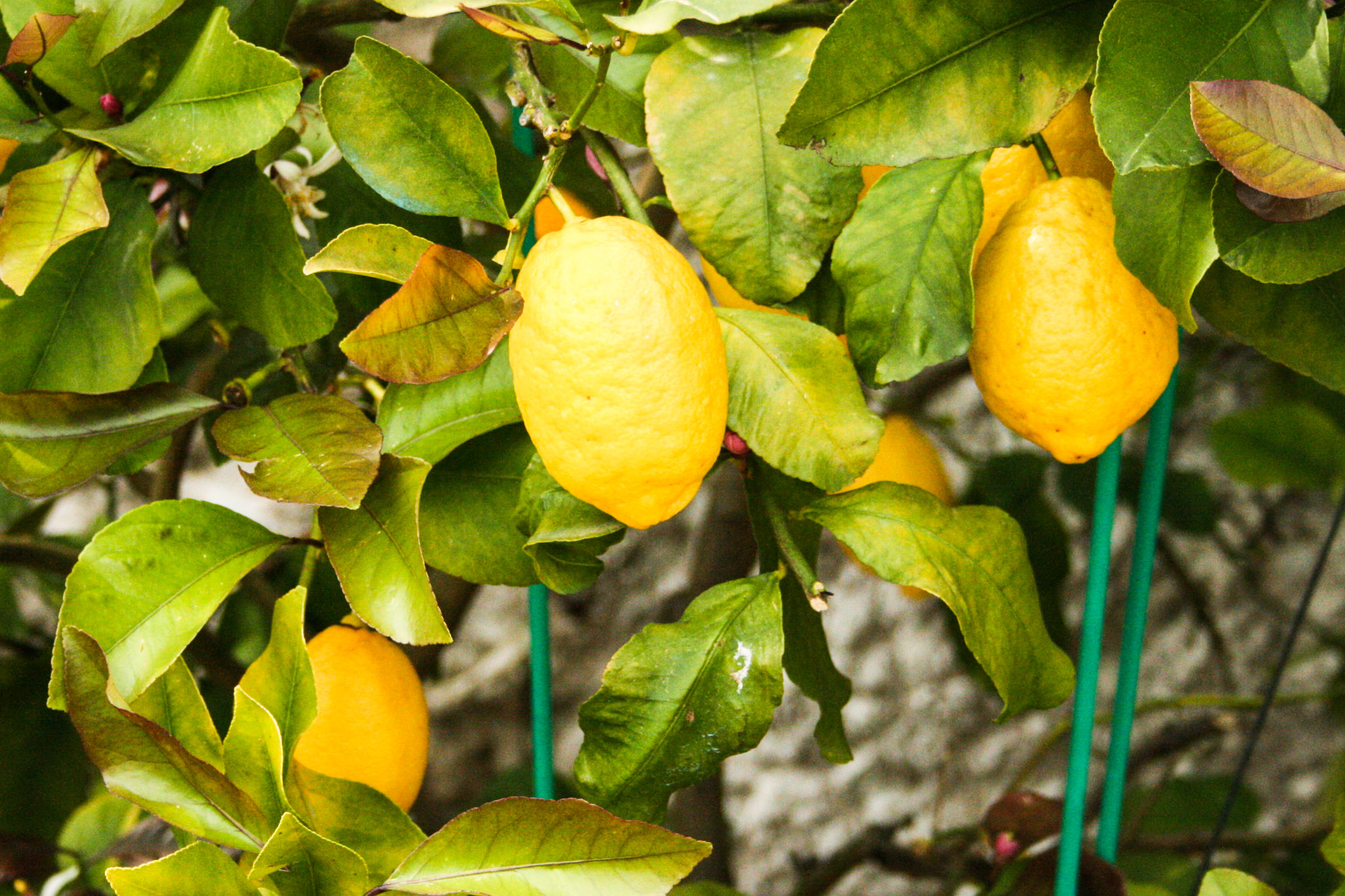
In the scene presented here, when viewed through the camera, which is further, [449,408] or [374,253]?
[449,408]

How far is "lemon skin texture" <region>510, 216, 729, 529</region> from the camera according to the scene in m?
0.37

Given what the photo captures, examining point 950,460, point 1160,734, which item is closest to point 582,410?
point 950,460

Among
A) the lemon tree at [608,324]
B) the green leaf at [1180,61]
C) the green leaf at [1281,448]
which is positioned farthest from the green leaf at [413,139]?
the green leaf at [1281,448]

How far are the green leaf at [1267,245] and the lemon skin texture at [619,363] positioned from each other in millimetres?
180

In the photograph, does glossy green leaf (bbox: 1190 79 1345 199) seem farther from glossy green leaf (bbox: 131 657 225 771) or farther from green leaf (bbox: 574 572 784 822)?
glossy green leaf (bbox: 131 657 225 771)

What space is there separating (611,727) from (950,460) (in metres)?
1.04

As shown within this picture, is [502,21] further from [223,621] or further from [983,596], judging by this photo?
[223,621]

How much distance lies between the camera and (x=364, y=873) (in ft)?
1.34

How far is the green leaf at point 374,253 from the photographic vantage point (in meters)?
0.37

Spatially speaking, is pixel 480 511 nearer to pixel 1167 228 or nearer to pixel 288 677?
pixel 288 677

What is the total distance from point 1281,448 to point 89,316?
95 cm

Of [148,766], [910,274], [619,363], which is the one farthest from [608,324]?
[148,766]

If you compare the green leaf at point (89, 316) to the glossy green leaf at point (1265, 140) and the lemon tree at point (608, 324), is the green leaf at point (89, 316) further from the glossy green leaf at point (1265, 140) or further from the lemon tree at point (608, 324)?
the glossy green leaf at point (1265, 140)

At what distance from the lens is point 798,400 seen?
419 millimetres
